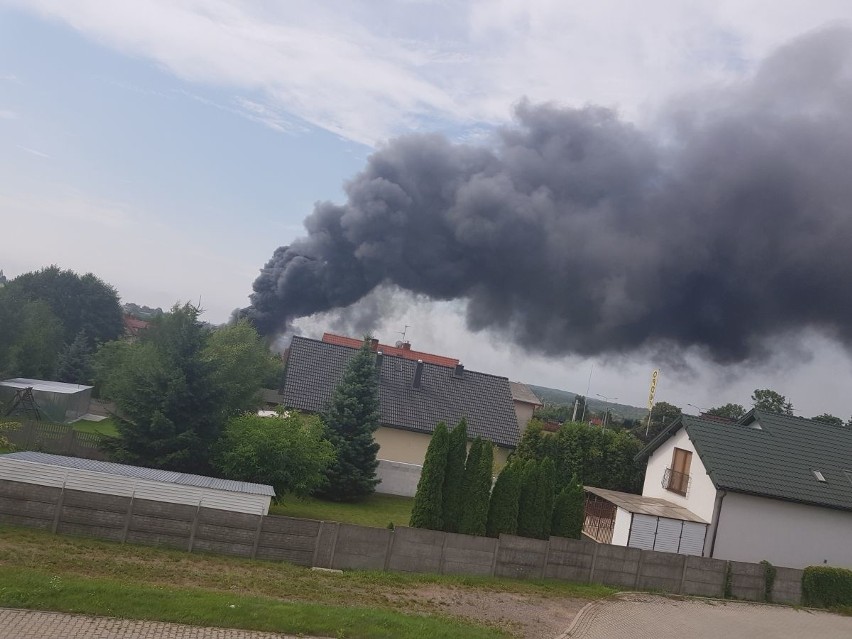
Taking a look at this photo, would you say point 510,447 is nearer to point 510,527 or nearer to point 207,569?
point 510,527

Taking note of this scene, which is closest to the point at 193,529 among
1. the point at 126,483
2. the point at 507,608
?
the point at 126,483

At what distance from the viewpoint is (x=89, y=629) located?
9.51 meters

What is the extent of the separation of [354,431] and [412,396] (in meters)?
8.25

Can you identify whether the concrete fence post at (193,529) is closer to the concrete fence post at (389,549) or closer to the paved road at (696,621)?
the concrete fence post at (389,549)

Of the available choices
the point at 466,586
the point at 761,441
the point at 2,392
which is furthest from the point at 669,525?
the point at 2,392

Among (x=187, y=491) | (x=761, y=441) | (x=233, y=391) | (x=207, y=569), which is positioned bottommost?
(x=207, y=569)

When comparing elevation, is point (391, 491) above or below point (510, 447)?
below

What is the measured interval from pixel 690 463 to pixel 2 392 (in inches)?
1177

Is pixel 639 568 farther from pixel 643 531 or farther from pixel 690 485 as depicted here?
pixel 690 485

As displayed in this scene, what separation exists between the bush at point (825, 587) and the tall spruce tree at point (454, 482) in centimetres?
918

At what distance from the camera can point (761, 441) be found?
23766 millimetres

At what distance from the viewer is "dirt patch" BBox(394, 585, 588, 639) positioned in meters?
13.1

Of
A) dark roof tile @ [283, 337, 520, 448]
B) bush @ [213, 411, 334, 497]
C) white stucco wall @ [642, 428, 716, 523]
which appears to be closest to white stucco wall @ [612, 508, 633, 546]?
white stucco wall @ [642, 428, 716, 523]

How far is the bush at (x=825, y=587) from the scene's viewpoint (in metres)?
19.2
